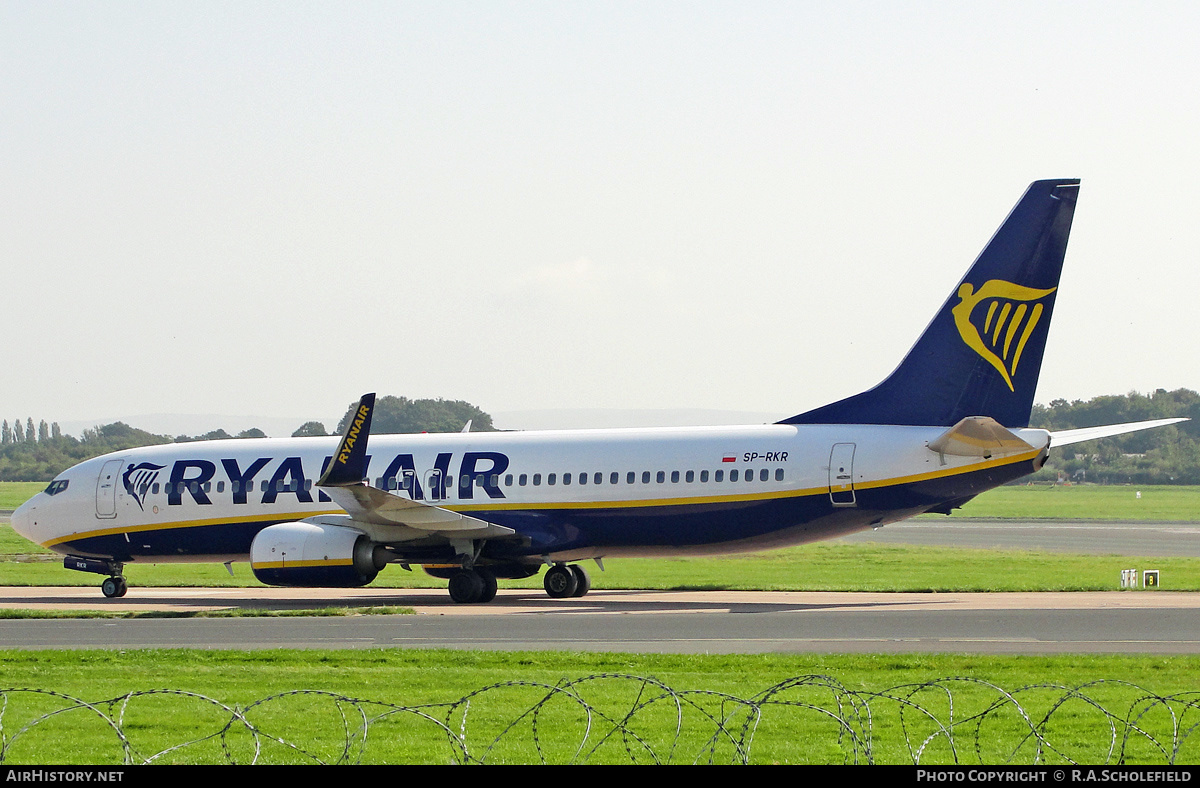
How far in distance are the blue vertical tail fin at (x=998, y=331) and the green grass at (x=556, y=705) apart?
10339mm

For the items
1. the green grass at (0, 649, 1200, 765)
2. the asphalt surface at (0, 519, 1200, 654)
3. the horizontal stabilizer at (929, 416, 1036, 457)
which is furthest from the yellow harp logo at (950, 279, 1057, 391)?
the green grass at (0, 649, 1200, 765)

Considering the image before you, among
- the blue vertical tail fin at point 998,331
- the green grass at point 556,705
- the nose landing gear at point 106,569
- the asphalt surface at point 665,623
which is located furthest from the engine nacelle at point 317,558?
the blue vertical tail fin at point 998,331

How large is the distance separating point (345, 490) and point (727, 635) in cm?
1011

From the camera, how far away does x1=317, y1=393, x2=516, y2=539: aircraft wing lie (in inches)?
1096

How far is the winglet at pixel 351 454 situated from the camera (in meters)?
27.7

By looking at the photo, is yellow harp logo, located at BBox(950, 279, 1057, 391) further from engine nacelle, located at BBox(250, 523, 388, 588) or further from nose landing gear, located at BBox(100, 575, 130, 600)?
nose landing gear, located at BBox(100, 575, 130, 600)

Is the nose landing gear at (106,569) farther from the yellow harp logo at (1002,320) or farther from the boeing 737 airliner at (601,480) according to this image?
the yellow harp logo at (1002,320)

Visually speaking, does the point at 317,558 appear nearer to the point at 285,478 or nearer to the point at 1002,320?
the point at 285,478

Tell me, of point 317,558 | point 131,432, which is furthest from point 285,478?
point 131,432

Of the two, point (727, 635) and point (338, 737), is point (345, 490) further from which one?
point (338, 737)

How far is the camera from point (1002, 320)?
27.9m

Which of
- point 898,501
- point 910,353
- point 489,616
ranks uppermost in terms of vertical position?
point 910,353

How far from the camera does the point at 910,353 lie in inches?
1136
